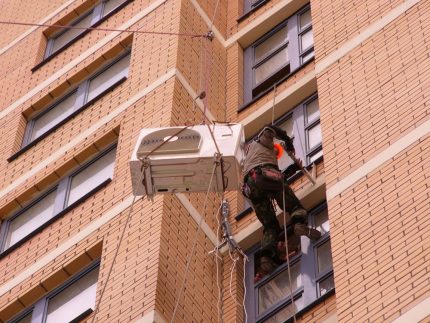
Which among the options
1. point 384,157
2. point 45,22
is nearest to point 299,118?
point 384,157

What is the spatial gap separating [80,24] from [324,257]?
1055 cm

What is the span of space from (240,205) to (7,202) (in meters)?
4.21

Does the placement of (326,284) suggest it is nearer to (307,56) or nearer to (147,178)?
(147,178)

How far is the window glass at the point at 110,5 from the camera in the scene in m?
24.2

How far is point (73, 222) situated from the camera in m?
17.9

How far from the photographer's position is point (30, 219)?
1962 centimetres

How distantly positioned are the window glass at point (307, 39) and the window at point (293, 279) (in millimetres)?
4746

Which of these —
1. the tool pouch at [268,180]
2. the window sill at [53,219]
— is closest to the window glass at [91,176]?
the window sill at [53,219]

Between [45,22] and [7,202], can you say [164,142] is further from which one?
[45,22]

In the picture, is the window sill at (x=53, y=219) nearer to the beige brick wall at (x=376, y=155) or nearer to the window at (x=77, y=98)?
the window at (x=77, y=98)

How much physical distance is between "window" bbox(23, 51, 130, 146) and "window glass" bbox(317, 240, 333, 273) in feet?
21.3

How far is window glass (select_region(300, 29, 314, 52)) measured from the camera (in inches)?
813

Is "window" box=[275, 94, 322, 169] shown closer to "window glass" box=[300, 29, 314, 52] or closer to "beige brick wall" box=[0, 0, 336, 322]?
"beige brick wall" box=[0, 0, 336, 322]

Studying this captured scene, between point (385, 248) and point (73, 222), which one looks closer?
point (385, 248)
